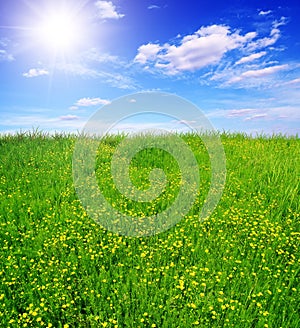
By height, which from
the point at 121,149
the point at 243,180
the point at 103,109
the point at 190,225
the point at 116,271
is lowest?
the point at 116,271

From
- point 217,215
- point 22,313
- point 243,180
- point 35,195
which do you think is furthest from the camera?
point 243,180

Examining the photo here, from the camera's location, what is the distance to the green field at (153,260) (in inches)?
167

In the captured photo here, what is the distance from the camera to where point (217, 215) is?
6629 millimetres

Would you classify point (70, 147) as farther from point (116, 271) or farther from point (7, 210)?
point (116, 271)

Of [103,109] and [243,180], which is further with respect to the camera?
[243,180]

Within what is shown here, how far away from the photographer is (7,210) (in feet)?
22.9

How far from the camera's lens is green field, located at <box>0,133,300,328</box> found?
167 inches

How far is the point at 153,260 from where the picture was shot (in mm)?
5156

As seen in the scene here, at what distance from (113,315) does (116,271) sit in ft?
2.87

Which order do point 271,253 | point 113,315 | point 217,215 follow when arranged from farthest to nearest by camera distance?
point 217,215 → point 271,253 → point 113,315

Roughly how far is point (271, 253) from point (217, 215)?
1.37 m

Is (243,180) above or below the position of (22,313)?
above

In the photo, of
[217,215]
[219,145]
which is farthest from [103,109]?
[219,145]

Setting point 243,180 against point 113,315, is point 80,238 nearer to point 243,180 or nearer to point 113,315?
point 113,315
